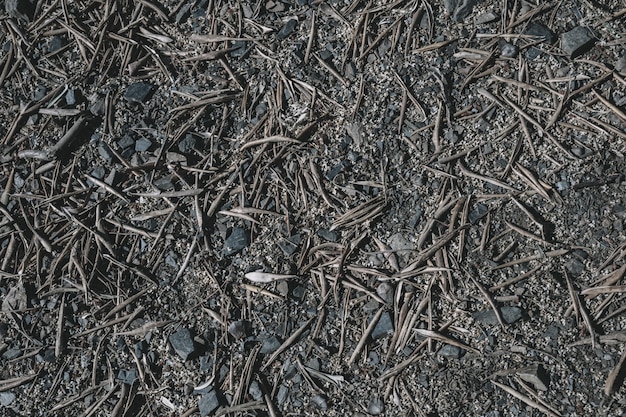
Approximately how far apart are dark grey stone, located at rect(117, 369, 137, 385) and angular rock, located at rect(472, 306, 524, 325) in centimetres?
114

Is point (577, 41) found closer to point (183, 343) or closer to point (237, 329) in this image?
point (237, 329)

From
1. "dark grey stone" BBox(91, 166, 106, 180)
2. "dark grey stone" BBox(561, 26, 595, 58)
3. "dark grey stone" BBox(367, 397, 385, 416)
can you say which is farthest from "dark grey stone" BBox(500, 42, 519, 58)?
"dark grey stone" BBox(91, 166, 106, 180)

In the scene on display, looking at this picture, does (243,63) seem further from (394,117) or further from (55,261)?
(55,261)

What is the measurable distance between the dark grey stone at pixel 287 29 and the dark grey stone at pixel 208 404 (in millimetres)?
1273

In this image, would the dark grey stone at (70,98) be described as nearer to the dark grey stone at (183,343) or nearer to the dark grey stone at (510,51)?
the dark grey stone at (183,343)

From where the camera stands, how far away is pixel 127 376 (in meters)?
2.08

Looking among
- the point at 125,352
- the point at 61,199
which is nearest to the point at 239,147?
the point at 61,199

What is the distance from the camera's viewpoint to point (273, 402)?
2.01 meters

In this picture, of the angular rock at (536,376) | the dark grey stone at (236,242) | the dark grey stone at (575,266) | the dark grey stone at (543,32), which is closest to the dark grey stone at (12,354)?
the dark grey stone at (236,242)

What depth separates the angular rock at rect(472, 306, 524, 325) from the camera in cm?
197

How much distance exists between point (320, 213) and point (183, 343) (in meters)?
0.63

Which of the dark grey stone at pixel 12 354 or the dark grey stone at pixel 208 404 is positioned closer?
the dark grey stone at pixel 208 404

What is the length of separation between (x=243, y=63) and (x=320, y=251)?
0.75 meters

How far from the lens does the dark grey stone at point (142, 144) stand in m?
2.23
